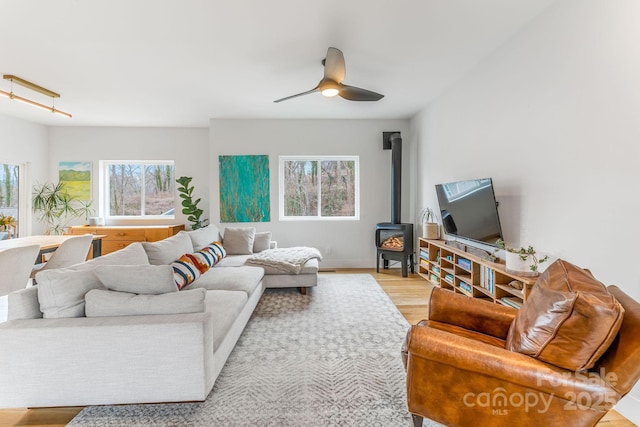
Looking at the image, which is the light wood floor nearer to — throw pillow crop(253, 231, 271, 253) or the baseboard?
the baseboard

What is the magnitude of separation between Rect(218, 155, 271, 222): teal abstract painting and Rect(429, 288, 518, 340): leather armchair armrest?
149 inches

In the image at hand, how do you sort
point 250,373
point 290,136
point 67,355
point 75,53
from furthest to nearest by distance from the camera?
point 290,136, point 75,53, point 250,373, point 67,355

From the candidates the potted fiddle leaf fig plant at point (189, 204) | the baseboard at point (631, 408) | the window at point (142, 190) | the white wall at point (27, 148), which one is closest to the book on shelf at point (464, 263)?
the baseboard at point (631, 408)

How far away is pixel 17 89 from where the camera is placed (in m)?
3.71

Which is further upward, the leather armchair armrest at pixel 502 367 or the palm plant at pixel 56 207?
the palm plant at pixel 56 207

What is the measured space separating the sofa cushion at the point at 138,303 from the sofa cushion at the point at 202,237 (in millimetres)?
1965

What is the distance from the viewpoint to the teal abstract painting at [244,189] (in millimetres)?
5105

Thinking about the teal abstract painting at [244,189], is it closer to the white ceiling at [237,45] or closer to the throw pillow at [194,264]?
the white ceiling at [237,45]

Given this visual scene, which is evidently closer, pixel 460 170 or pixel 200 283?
pixel 200 283

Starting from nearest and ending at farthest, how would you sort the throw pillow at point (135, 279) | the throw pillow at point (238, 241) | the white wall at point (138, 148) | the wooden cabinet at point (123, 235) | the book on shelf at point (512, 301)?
the throw pillow at point (135, 279) → the book on shelf at point (512, 301) → the throw pillow at point (238, 241) → the wooden cabinet at point (123, 235) → the white wall at point (138, 148)

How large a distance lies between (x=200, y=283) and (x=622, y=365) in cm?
290

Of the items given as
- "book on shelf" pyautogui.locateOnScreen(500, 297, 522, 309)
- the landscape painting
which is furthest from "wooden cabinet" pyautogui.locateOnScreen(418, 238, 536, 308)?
the landscape painting

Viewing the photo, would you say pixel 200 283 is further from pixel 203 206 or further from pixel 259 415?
pixel 203 206

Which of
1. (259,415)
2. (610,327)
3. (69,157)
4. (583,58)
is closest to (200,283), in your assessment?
(259,415)
